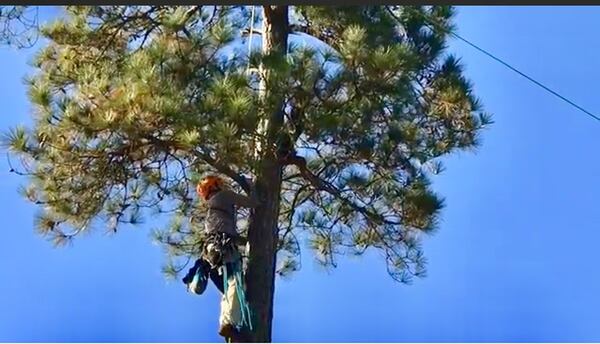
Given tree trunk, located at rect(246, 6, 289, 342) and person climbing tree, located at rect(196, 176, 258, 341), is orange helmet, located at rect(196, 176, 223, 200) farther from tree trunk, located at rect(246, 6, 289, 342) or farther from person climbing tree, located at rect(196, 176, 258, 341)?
tree trunk, located at rect(246, 6, 289, 342)

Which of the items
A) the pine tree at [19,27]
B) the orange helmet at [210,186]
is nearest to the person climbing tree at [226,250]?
the orange helmet at [210,186]

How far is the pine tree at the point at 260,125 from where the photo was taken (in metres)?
3.14

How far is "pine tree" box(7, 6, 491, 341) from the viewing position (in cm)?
314

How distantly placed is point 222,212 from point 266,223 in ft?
0.93

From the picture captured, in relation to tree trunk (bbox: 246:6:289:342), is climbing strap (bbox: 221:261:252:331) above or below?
below

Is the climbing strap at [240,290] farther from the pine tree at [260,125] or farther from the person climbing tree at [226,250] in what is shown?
the pine tree at [260,125]

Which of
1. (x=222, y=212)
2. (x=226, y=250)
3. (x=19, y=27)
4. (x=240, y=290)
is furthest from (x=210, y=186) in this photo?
(x=19, y=27)

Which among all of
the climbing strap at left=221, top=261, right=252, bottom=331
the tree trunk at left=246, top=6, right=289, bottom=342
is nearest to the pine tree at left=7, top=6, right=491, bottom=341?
the tree trunk at left=246, top=6, right=289, bottom=342

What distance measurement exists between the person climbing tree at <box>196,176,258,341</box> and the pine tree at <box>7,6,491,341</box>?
3.8 inches

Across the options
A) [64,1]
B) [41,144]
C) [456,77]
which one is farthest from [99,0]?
[456,77]

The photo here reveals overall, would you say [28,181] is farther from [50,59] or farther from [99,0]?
[99,0]

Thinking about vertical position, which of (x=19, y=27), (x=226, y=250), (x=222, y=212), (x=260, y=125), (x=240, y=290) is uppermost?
(x=19, y=27)

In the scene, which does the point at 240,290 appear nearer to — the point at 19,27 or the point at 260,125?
the point at 260,125

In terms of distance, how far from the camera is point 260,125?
10.2ft
